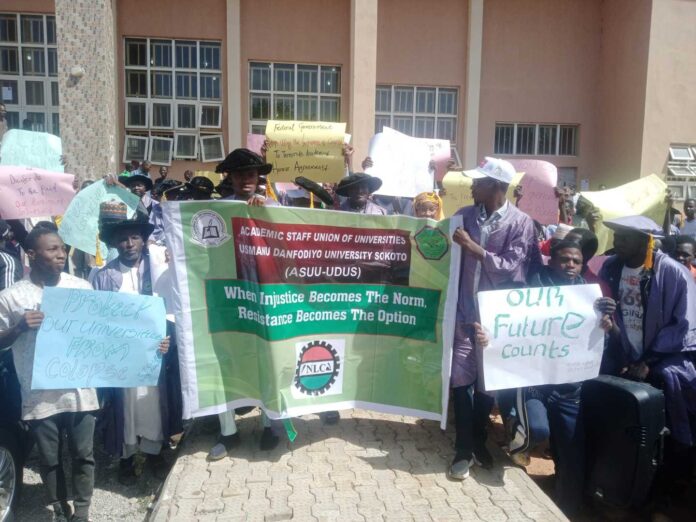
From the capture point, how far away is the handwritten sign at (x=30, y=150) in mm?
5625

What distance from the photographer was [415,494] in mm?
3412

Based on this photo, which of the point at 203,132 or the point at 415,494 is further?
the point at 203,132

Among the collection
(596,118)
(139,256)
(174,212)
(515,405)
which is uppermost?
(596,118)

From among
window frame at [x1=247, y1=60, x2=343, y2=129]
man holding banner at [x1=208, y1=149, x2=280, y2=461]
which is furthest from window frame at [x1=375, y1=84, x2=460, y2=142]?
man holding banner at [x1=208, y1=149, x2=280, y2=461]

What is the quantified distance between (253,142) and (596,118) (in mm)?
11417

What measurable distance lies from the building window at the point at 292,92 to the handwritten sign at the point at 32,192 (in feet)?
31.3

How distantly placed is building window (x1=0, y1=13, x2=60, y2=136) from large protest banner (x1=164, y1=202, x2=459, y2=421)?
40.5 feet

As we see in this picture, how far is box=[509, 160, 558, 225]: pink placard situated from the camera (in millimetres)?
6898

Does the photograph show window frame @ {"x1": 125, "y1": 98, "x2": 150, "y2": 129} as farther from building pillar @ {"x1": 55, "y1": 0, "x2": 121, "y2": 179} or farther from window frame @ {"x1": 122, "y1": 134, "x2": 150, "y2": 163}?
building pillar @ {"x1": 55, "y1": 0, "x2": 121, "y2": 179}

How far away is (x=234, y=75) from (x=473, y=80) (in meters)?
6.11

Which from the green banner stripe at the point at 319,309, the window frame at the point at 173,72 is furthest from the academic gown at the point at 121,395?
the window frame at the point at 173,72

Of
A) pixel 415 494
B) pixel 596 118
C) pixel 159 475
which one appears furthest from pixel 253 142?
pixel 596 118

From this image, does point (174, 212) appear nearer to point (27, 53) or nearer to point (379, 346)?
point (379, 346)

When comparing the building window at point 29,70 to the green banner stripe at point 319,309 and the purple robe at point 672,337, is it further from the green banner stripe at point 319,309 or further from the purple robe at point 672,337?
the purple robe at point 672,337
